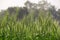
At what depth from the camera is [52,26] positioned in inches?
99.7

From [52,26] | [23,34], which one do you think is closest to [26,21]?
[23,34]

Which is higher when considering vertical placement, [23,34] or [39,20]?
[39,20]

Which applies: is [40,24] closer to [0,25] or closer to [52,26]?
[52,26]

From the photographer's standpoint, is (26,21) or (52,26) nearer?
(52,26)

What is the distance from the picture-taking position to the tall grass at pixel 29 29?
2576 millimetres

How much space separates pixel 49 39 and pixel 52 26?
179 mm

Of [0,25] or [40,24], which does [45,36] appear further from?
[0,25]

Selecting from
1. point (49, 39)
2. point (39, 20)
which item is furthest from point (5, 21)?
point (49, 39)

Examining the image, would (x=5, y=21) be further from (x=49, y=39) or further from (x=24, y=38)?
(x=49, y=39)

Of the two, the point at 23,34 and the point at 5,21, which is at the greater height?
the point at 5,21

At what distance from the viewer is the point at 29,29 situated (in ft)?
8.59

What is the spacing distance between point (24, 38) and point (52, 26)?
1.24 ft

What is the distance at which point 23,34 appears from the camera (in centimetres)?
273

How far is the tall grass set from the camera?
2.58 m
